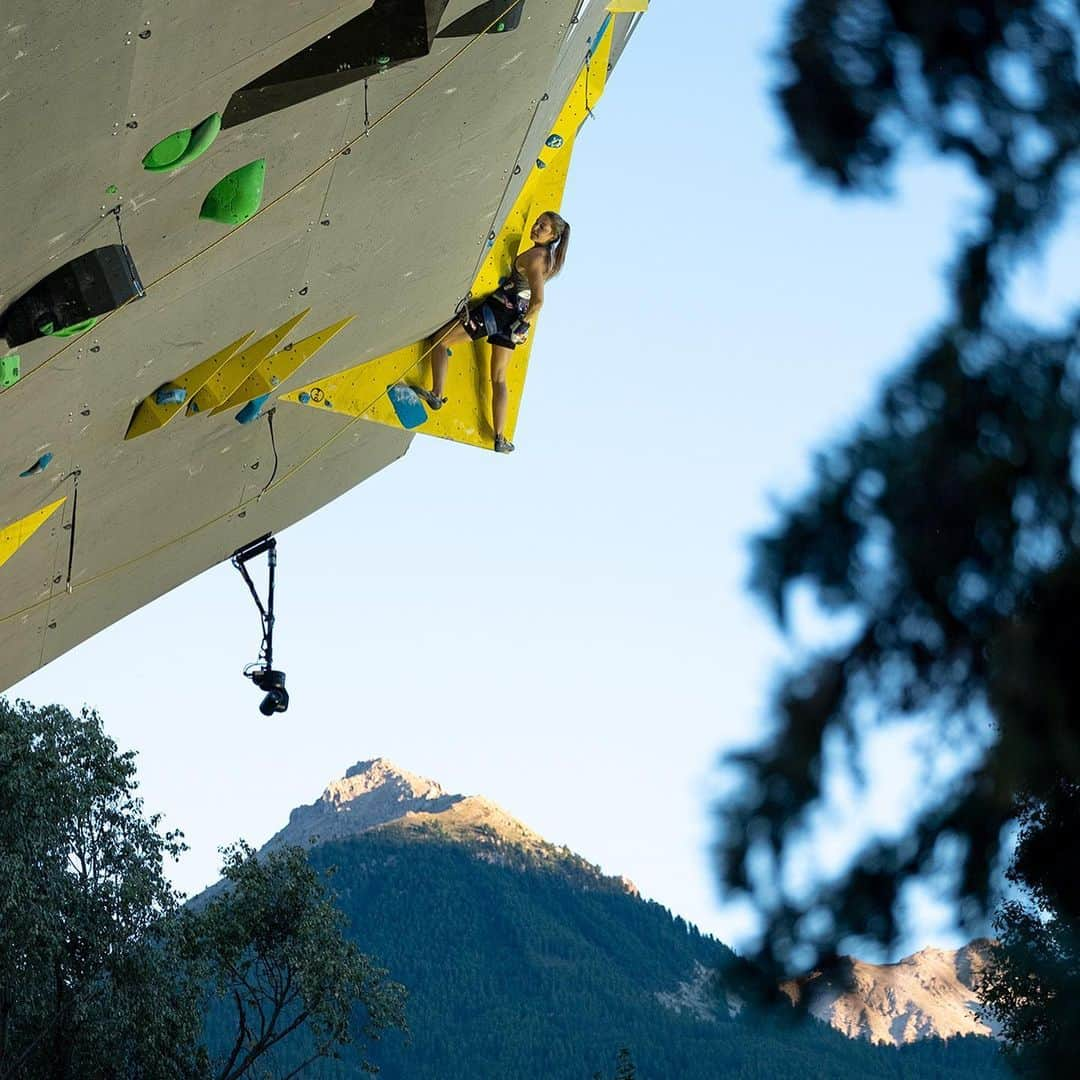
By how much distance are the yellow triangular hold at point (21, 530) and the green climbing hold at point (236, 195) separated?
2.41 meters

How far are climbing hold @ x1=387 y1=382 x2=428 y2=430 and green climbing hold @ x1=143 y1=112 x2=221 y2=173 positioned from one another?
447 cm

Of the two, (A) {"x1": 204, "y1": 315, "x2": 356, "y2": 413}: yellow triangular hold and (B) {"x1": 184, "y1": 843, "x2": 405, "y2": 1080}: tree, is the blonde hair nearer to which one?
(A) {"x1": 204, "y1": 315, "x2": 356, "y2": 413}: yellow triangular hold

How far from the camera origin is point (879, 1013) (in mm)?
1205

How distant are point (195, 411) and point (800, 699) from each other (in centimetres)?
776

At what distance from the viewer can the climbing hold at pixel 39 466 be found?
7582 millimetres

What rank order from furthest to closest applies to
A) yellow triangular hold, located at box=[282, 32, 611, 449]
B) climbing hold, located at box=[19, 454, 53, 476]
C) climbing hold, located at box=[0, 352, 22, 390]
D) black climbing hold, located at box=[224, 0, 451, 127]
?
yellow triangular hold, located at box=[282, 32, 611, 449]
climbing hold, located at box=[19, 454, 53, 476]
climbing hold, located at box=[0, 352, 22, 390]
black climbing hold, located at box=[224, 0, 451, 127]

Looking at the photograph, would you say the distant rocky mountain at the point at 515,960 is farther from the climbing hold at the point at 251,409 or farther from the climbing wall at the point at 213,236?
the climbing hold at the point at 251,409

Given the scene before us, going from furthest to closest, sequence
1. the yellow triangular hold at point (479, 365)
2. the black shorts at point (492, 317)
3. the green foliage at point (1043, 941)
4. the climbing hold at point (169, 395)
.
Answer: the black shorts at point (492, 317) < the yellow triangular hold at point (479, 365) < the climbing hold at point (169, 395) < the green foliage at point (1043, 941)

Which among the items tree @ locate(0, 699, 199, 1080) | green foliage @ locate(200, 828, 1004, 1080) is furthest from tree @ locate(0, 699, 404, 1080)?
green foliage @ locate(200, 828, 1004, 1080)

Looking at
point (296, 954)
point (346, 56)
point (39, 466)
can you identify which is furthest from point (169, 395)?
point (296, 954)

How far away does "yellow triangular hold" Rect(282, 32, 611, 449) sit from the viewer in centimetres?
961

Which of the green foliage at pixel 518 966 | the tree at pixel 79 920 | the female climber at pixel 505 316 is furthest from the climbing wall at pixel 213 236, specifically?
the green foliage at pixel 518 966

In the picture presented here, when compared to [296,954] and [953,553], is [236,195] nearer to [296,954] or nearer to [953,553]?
[953,553]

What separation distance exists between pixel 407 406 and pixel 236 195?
4018mm
